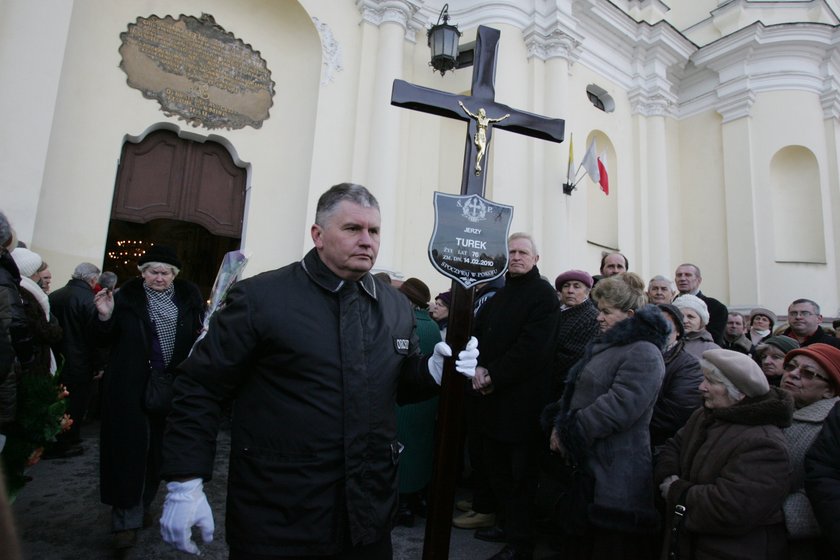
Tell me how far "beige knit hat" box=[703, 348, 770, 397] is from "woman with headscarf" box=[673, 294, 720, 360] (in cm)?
112

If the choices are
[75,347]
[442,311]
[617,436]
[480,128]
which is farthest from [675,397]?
[75,347]

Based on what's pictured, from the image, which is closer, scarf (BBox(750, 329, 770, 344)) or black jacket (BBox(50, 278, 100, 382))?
black jacket (BBox(50, 278, 100, 382))

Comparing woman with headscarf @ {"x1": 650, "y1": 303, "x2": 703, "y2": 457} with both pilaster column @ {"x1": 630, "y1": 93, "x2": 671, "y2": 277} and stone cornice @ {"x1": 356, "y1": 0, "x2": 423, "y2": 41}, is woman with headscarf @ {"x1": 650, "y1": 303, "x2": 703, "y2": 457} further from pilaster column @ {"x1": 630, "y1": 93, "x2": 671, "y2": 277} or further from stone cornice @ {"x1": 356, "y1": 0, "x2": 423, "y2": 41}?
pilaster column @ {"x1": 630, "y1": 93, "x2": 671, "y2": 277}

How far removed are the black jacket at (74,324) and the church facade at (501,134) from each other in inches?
57.7

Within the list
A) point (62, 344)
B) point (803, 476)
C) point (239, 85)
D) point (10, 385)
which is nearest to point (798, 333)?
point (803, 476)

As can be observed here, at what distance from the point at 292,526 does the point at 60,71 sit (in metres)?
6.77

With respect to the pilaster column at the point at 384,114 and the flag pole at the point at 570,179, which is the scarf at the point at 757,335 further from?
the pilaster column at the point at 384,114

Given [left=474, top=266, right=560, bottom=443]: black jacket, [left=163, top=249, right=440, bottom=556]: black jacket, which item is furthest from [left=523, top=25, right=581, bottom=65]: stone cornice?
[left=163, top=249, right=440, bottom=556]: black jacket

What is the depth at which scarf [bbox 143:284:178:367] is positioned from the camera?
3.43 meters

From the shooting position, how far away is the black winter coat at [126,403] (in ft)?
10.6

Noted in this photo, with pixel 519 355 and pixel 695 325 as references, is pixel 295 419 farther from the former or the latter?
pixel 695 325

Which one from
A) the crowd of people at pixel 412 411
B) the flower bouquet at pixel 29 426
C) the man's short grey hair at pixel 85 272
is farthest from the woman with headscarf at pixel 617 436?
the man's short grey hair at pixel 85 272

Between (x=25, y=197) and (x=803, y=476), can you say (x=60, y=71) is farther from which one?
(x=803, y=476)

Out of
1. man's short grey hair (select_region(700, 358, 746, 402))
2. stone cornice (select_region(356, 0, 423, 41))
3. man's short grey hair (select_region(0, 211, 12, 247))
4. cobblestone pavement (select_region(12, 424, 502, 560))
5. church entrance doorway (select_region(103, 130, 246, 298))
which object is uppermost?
stone cornice (select_region(356, 0, 423, 41))
